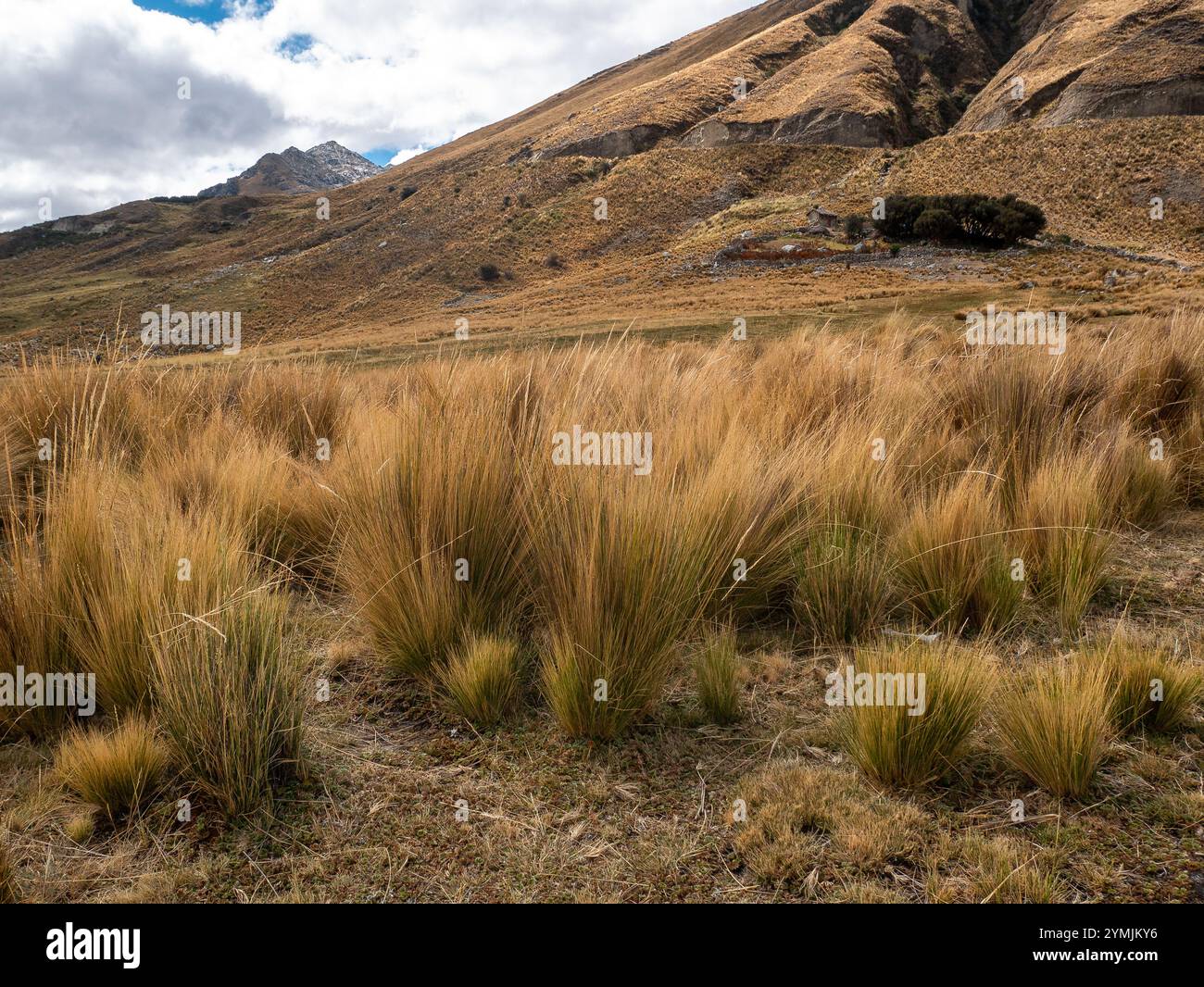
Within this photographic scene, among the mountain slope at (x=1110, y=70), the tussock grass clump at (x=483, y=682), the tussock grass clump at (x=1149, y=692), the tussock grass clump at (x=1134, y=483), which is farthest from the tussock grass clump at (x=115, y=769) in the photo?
the mountain slope at (x=1110, y=70)

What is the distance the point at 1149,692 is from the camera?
6.54ft

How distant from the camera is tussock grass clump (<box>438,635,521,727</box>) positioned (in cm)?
207

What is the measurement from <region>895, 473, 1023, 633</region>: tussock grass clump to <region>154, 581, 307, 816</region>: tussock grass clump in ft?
6.92

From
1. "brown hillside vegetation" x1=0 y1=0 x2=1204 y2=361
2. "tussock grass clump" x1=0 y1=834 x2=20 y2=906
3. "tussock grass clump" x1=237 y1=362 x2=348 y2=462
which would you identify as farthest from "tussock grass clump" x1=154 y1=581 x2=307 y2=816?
"brown hillside vegetation" x1=0 y1=0 x2=1204 y2=361

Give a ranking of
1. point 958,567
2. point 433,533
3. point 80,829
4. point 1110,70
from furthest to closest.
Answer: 1. point 1110,70
2. point 958,567
3. point 433,533
4. point 80,829

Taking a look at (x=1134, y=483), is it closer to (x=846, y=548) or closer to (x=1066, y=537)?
(x=1066, y=537)

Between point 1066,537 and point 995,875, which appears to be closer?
point 995,875

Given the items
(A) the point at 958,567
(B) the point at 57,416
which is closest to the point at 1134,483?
(A) the point at 958,567

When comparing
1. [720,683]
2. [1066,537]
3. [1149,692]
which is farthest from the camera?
[1066,537]

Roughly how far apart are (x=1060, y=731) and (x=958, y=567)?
1089mm

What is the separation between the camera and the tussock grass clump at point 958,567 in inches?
105

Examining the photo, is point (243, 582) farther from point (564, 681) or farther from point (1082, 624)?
point (1082, 624)

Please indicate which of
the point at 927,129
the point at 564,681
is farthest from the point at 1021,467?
the point at 927,129
